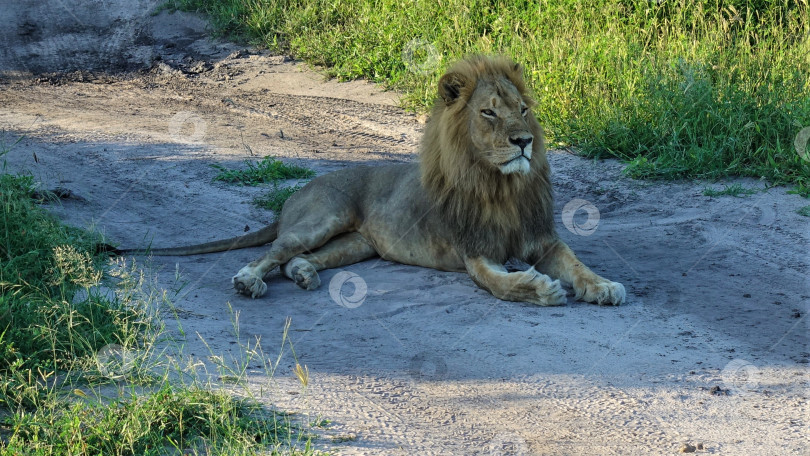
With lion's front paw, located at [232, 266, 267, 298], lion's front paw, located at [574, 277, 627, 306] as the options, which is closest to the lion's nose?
lion's front paw, located at [574, 277, 627, 306]

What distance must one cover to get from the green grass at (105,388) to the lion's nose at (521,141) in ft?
5.07

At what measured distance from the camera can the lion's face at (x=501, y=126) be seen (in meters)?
4.50

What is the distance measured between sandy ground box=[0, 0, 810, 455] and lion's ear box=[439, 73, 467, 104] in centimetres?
94

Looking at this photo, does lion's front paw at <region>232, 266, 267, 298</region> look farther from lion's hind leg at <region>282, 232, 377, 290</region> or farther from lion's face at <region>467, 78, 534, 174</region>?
lion's face at <region>467, 78, 534, 174</region>

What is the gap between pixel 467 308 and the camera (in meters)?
4.45

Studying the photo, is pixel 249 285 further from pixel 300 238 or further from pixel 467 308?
pixel 467 308

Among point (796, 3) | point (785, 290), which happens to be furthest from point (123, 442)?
point (796, 3)

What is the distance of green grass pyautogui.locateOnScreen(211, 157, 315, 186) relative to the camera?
691 centimetres

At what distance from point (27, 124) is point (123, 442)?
19.4 ft

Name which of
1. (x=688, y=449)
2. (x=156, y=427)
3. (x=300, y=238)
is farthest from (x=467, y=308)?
(x=156, y=427)

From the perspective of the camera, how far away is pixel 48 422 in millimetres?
3059

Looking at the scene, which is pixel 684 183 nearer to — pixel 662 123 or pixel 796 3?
pixel 662 123

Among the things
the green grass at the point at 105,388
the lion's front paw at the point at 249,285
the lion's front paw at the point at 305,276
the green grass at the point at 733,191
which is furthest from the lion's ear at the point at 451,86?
the green grass at the point at 733,191

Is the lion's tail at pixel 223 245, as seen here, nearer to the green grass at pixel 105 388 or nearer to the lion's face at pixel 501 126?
the green grass at pixel 105 388
